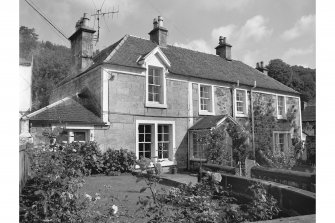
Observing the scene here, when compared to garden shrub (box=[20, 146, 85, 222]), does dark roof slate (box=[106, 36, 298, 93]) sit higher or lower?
higher

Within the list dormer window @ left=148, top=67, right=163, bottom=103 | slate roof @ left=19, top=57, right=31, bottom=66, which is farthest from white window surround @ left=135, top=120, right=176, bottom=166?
slate roof @ left=19, top=57, right=31, bottom=66

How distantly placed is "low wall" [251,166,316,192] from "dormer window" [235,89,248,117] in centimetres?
751

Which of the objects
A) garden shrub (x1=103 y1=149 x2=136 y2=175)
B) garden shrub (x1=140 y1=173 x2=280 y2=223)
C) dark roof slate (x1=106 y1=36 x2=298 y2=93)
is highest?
dark roof slate (x1=106 y1=36 x2=298 y2=93)

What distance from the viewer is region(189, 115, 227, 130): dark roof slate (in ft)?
38.9

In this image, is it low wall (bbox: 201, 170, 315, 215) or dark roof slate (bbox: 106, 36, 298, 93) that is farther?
dark roof slate (bbox: 106, 36, 298, 93)

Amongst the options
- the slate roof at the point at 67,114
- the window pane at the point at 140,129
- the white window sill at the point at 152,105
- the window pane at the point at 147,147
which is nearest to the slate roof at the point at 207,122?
the white window sill at the point at 152,105

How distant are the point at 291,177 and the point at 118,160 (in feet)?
21.0

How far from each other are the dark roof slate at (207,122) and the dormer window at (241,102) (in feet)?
6.56

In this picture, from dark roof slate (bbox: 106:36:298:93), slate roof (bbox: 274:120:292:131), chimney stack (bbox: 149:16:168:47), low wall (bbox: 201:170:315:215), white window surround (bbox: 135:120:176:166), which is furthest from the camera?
chimney stack (bbox: 149:16:168:47)

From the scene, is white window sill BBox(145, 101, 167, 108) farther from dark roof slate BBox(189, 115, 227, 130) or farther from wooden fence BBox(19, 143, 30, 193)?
wooden fence BBox(19, 143, 30, 193)

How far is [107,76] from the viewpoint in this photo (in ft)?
34.6

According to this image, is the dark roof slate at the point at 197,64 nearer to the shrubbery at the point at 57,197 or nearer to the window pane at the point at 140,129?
the window pane at the point at 140,129
